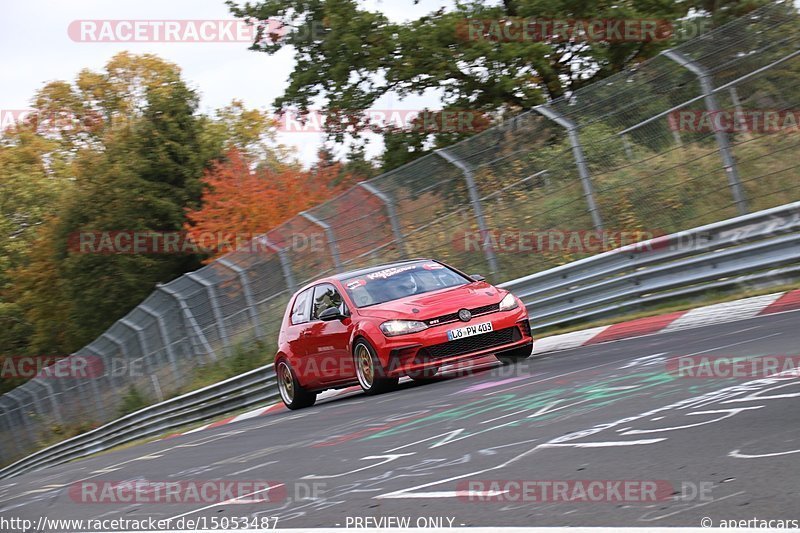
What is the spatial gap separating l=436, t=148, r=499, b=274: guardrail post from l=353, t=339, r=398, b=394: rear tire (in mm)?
4412

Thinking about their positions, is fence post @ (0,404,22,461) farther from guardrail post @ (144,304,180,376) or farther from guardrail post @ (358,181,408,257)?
guardrail post @ (358,181,408,257)

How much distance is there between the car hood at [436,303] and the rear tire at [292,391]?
203 cm

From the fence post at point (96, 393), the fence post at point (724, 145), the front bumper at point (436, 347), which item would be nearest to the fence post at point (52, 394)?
the fence post at point (96, 393)

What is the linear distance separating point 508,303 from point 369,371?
1.67 metres

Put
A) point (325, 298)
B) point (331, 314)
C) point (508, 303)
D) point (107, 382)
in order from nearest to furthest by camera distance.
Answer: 1. point (508, 303)
2. point (331, 314)
3. point (325, 298)
4. point (107, 382)

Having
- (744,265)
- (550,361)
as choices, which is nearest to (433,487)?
(550,361)

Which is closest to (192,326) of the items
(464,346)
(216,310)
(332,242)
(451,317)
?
(216,310)

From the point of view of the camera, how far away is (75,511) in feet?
26.0

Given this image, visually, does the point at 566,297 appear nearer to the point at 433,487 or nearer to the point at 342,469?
the point at 342,469

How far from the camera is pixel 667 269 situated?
13734 mm

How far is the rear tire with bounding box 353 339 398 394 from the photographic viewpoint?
1227 cm

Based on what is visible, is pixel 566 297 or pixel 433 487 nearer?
pixel 433 487

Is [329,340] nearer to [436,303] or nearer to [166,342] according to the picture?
[436,303]

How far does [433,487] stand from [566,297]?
30.7 feet
